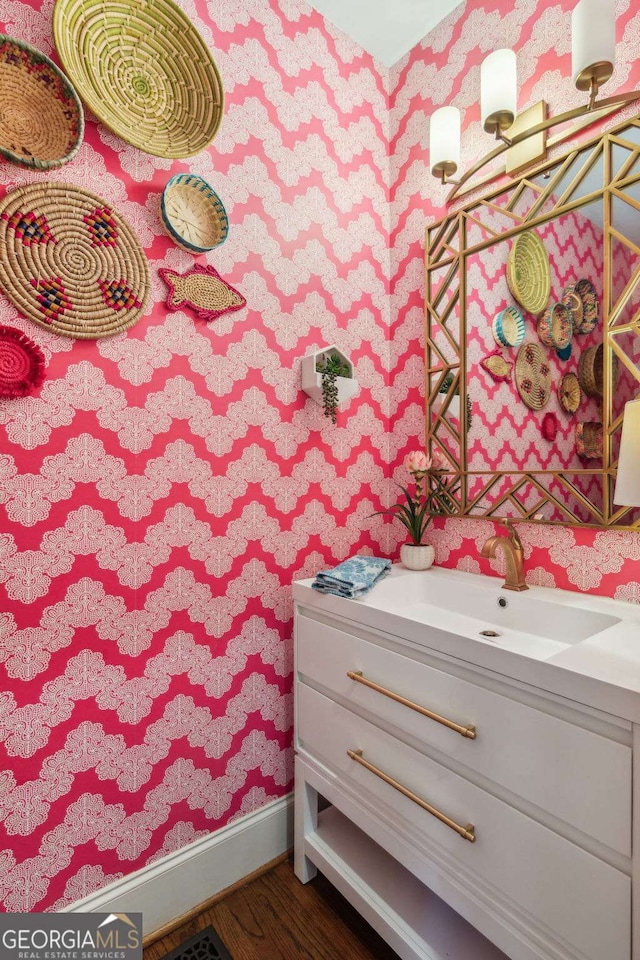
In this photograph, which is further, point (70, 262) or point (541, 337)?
point (541, 337)

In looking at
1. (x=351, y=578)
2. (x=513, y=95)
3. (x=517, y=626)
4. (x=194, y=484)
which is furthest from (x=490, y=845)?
(x=513, y=95)

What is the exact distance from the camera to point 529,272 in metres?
1.47

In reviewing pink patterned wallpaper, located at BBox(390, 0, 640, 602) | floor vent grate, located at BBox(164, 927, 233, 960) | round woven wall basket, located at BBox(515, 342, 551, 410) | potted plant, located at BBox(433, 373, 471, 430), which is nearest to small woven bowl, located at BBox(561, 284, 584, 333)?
round woven wall basket, located at BBox(515, 342, 551, 410)

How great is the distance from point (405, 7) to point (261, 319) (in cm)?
125

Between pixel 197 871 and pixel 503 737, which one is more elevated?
pixel 503 737

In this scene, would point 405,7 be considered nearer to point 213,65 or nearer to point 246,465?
point 213,65

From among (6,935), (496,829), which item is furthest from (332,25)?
(6,935)

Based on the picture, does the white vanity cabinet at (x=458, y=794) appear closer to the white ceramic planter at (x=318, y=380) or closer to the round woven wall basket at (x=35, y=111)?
the white ceramic planter at (x=318, y=380)

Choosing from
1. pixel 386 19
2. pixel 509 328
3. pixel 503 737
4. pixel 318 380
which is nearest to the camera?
pixel 503 737

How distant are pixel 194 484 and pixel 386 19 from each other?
72.3 inches

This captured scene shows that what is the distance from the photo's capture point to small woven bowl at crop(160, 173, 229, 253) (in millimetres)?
1377

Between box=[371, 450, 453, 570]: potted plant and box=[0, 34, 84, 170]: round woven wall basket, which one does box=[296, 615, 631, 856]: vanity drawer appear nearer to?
box=[371, 450, 453, 570]: potted plant

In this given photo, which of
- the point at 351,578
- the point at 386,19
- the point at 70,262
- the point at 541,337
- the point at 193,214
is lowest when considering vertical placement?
the point at 351,578

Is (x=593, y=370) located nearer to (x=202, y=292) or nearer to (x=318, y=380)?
(x=318, y=380)
